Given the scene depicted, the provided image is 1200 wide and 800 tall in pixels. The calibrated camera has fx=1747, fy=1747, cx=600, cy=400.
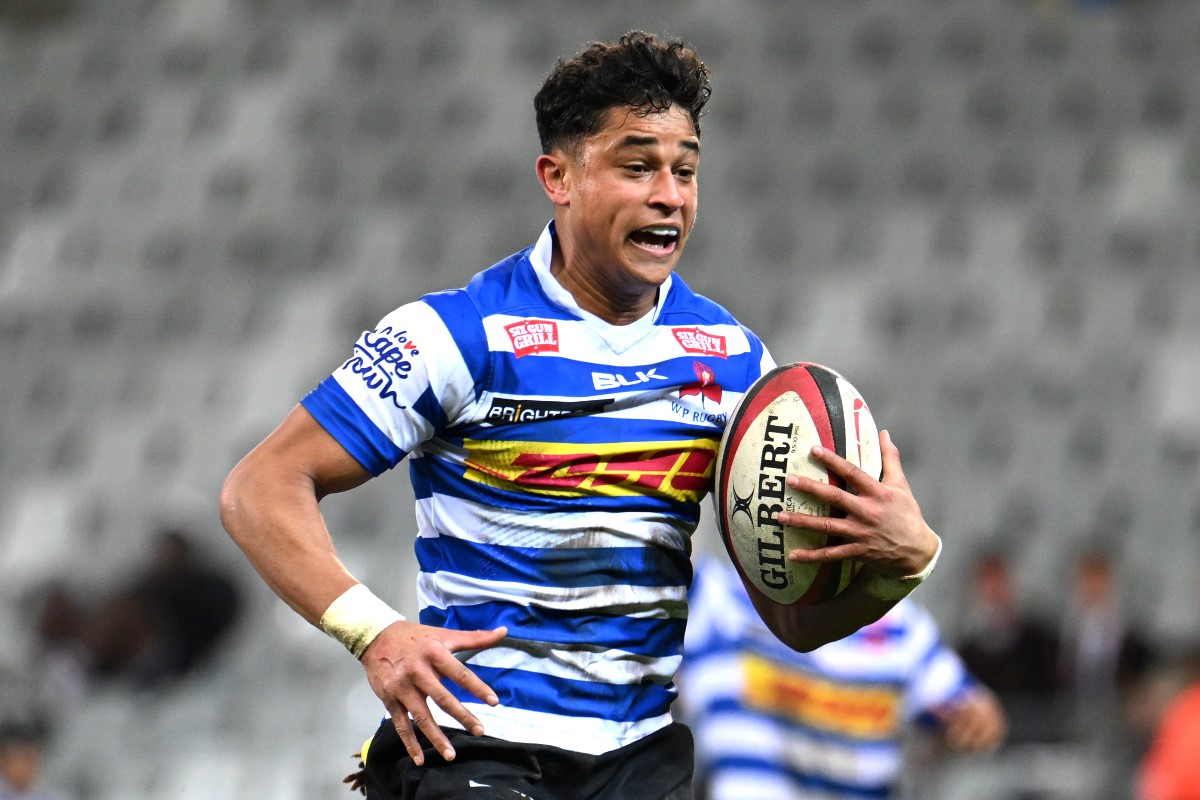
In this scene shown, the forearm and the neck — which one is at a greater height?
the neck

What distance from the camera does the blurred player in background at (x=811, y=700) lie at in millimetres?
6180

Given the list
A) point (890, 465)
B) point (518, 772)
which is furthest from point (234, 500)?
point (890, 465)

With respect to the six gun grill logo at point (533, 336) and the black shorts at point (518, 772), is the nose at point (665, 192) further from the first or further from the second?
the black shorts at point (518, 772)

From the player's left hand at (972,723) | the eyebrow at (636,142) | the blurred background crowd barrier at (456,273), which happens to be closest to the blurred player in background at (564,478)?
the eyebrow at (636,142)

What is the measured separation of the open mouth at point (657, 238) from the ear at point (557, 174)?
0.66 feet

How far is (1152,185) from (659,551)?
9131mm

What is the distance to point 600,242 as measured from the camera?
3.69m

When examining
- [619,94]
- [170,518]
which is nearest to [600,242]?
[619,94]

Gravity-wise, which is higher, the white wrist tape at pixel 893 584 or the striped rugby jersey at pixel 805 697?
the white wrist tape at pixel 893 584

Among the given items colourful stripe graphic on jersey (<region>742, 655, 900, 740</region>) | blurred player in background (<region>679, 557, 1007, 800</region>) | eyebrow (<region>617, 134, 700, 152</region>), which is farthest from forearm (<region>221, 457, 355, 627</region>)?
colourful stripe graphic on jersey (<region>742, 655, 900, 740</region>)

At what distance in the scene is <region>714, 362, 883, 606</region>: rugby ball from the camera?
3574mm

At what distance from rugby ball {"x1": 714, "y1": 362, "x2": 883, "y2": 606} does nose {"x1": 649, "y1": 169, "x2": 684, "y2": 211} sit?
1.42 feet

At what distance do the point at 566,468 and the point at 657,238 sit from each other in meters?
0.53

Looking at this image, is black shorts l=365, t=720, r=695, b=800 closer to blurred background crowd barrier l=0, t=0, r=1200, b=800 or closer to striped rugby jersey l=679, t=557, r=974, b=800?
striped rugby jersey l=679, t=557, r=974, b=800
